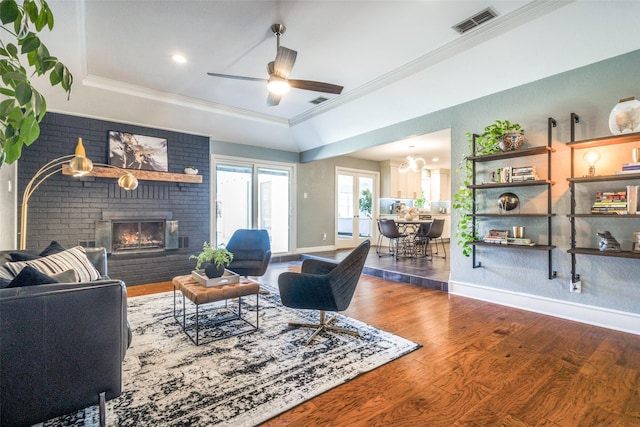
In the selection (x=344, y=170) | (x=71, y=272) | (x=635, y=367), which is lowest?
(x=635, y=367)

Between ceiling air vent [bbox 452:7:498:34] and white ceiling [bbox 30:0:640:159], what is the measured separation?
0.22 feet

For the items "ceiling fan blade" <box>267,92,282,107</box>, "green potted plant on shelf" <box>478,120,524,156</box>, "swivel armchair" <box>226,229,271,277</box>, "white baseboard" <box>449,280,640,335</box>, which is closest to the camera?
"white baseboard" <box>449,280,640,335</box>

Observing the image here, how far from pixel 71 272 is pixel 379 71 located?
12.3 ft

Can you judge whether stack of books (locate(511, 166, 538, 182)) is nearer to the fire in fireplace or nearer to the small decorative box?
the small decorative box

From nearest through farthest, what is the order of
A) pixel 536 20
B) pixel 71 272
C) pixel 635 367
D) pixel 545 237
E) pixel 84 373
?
1. pixel 84 373
2. pixel 71 272
3. pixel 635 367
4. pixel 536 20
5. pixel 545 237

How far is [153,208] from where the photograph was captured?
5.12m

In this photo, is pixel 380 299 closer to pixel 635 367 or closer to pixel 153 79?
pixel 635 367

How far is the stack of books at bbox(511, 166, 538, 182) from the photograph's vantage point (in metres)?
3.30

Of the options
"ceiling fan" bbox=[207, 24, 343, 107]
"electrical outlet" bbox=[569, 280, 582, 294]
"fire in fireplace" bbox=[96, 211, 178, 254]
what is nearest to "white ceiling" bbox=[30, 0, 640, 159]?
"ceiling fan" bbox=[207, 24, 343, 107]

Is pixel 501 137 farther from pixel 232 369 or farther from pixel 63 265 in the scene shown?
pixel 63 265

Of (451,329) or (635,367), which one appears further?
(451,329)

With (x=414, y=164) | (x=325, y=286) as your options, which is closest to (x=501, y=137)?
(x=325, y=286)

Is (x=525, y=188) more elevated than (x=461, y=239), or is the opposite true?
(x=525, y=188)

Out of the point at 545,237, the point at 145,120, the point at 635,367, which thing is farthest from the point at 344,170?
the point at 635,367
